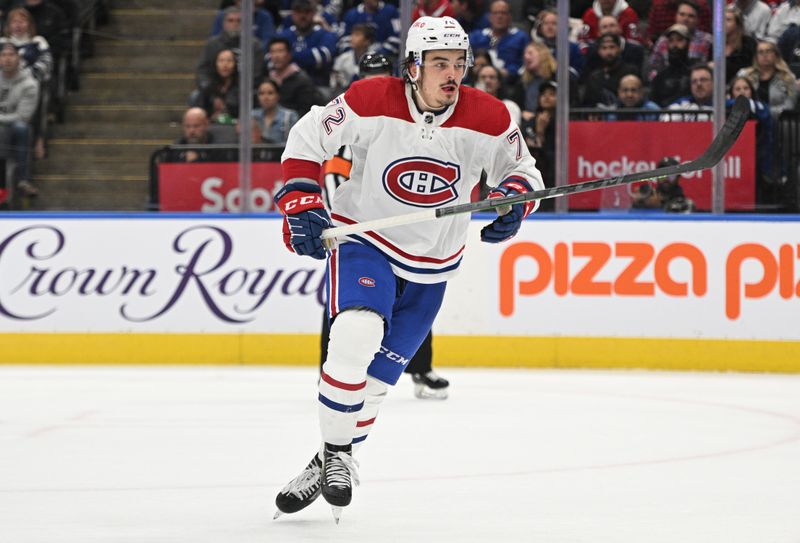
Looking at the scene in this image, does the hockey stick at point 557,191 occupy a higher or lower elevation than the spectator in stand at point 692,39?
lower

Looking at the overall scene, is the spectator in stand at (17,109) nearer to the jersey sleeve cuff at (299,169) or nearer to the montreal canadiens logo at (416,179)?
the jersey sleeve cuff at (299,169)

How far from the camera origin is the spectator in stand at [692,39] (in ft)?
25.1

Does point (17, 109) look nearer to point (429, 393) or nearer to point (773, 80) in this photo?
point (429, 393)

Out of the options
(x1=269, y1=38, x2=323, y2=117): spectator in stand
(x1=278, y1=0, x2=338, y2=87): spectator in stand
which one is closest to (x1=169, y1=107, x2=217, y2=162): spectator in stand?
(x1=269, y1=38, x2=323, y2=117): spectator in stand

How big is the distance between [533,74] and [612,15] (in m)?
0.52

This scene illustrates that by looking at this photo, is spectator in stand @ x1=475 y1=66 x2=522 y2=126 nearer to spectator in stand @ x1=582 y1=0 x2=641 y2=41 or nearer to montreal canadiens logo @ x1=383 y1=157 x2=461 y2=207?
spectator in stand @ x1=582 y1=0 x2=641 y2=41

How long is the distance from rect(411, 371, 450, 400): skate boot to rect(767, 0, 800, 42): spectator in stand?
2752 millimetres

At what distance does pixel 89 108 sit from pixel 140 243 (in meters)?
0.93

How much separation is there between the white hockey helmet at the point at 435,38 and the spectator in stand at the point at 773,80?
4235 millimetres

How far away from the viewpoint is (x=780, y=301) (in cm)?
755

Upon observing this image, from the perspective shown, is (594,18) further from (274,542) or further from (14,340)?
(274,542)

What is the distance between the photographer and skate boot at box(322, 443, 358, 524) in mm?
3465

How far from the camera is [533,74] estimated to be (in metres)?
7.83

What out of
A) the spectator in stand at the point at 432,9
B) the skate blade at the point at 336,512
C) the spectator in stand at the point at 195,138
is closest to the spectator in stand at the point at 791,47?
the spectator in stand at the point at 432,9
